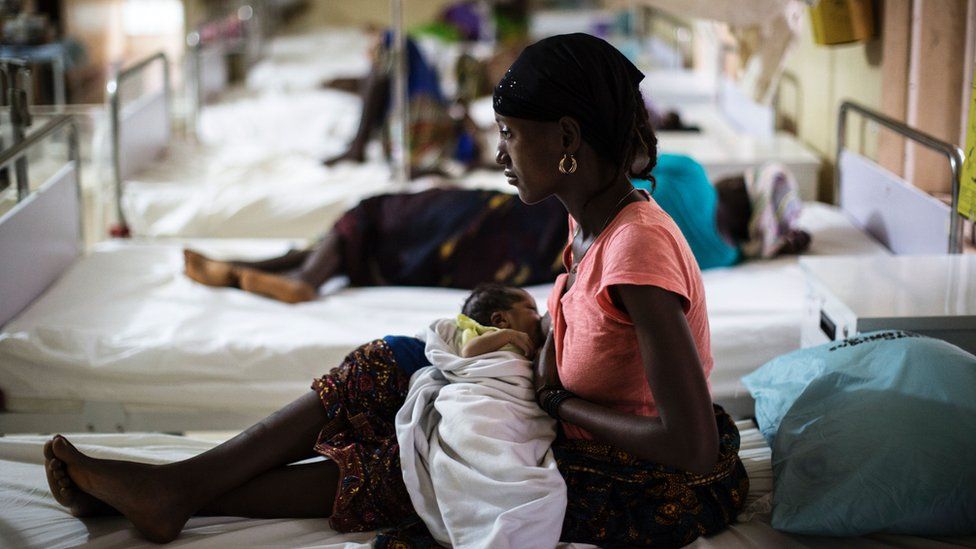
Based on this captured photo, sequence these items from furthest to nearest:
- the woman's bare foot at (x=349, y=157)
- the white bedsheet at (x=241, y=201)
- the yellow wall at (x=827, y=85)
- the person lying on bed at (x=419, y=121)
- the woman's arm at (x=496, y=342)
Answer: the woman's bare foot at (x=349, y=157) → the person lying on bed at (x=419, y=121) → the white bedsheet at (x=241, y=201) → the yellow wall at (x=827, y=85) → the woman's arm at (x=496, y=342)

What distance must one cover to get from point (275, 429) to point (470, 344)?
388 mm

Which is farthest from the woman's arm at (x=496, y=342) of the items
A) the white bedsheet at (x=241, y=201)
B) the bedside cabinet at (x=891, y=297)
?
the white bedsheet at (x=241, y=201)

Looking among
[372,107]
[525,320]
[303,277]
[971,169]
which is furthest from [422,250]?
[372,107]

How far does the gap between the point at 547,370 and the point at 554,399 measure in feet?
0.33

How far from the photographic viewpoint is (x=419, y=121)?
5.41m

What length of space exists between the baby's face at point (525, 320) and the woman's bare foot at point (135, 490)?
2.35 feet

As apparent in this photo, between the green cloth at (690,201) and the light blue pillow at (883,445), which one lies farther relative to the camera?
the green cloth at (690,201)

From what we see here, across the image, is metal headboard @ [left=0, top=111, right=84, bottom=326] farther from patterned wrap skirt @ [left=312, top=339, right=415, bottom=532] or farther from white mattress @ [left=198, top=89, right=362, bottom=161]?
white mattress @ [left=198, top=89, right=362, bottom=161]

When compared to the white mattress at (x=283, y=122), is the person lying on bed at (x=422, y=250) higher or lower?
lower

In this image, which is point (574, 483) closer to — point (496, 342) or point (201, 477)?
point (496, 342)

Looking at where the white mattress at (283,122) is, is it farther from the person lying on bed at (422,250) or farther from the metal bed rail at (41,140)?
the person lying on bed at (422,250)

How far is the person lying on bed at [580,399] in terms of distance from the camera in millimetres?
1533

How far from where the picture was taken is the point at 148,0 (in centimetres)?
877

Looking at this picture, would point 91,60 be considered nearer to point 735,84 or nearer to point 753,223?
point 735,84
